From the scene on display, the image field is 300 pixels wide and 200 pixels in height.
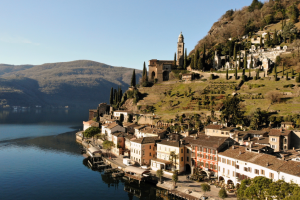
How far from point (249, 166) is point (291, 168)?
6379 mm

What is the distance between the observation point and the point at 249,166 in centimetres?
3806

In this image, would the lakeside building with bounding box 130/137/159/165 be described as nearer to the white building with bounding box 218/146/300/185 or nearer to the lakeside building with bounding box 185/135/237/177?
the lakeside building with bounding box 185/135/237/177

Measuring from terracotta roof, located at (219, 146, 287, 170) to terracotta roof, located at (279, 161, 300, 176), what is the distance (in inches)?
31.7

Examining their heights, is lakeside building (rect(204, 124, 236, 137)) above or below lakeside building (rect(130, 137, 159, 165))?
above

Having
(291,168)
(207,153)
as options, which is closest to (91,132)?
(207,153)

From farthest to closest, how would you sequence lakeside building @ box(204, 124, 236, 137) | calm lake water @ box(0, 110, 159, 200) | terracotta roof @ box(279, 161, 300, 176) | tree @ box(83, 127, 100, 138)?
tree @ box(83, 127, 100, 138) < lakeside building @ box(204, 124, 236, 137) < calm lake water @ box(0, 110, 159, 200) < terracotta roof @ box(279, 161, 300, 176)

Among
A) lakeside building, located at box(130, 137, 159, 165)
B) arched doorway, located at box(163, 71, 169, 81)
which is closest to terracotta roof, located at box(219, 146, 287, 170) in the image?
lakeside building, located at box(130, 137, 159, 165)

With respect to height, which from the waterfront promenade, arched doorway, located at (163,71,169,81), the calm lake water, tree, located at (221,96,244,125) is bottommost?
the calm lake water

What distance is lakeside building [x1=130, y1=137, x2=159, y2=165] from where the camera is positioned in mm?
55750

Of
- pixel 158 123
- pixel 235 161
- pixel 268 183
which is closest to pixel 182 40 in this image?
pixel 158 123

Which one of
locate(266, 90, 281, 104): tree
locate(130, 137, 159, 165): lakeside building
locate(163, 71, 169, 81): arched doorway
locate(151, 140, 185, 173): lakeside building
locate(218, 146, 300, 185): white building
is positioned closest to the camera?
locate(218, 146, 300, 185): white building

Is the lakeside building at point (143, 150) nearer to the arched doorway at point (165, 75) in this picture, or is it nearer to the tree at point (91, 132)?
the tree at point (91, 132)

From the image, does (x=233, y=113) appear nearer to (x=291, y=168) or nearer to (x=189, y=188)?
(x=189, y=188)

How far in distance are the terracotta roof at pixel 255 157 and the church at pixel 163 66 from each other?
255 feet
